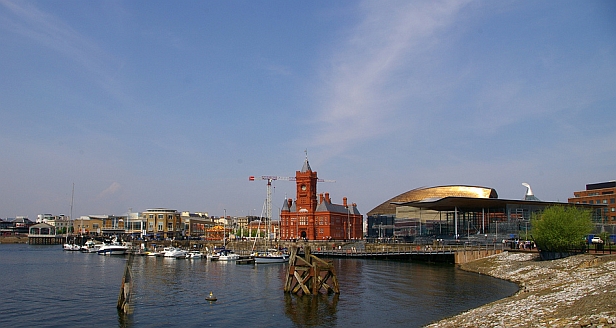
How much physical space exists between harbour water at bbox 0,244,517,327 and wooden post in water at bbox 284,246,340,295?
1.02 meters

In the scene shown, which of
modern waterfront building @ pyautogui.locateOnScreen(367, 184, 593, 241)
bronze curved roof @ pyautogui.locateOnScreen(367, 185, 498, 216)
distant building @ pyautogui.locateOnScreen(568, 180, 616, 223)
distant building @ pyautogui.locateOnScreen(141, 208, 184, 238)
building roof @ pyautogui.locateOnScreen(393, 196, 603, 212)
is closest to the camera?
building roof @ pyautogui.locateOnScreen(393, 196, 603, 212)

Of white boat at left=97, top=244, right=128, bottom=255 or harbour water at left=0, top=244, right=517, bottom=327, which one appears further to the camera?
white boat at left=97, top=244, right=128, bottom=255

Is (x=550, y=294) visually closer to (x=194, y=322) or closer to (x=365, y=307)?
(x=365, y=307)

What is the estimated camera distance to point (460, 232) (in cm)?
12438

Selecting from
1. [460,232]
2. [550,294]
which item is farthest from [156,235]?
[550,294]

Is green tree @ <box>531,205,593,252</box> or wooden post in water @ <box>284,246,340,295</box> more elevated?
green tree @ <box>531,205,593,252</box>

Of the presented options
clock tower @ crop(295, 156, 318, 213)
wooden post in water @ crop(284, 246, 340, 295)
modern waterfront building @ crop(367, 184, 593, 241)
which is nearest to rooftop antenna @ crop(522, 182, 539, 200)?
modern waterfront building @ crop(367, 184, 593, 241)

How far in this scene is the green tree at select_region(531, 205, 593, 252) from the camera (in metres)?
63.0

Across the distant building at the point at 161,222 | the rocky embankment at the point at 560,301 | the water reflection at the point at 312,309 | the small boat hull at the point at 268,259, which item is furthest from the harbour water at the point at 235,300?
the distant building at the point at 161,222

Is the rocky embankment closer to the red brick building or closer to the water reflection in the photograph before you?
the water reflection

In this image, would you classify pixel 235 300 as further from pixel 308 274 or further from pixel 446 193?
pixel 446 193

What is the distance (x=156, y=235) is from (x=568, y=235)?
5970 inches

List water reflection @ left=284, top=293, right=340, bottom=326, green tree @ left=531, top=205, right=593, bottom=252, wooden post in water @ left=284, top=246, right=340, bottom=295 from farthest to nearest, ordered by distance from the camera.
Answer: green tree @ left=531, top=205, right=593, bottom=252 < wooden post in water @ left=284, top=246, right=340, bottom=295 < water reflection @ left=284, top=293, right=340, bottom=326

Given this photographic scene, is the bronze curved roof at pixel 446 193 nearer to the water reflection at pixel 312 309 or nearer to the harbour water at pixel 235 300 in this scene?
the harbour water at pixel 235 300
